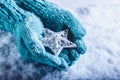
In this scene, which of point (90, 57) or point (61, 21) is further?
point (90, 57)

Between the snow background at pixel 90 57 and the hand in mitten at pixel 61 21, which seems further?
the snow background at pixel 90 57

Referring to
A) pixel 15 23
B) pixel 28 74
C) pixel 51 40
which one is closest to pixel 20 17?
pixel 15 23

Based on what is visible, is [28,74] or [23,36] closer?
[23,36]

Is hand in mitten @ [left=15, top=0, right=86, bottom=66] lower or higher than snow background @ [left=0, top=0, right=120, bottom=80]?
higher

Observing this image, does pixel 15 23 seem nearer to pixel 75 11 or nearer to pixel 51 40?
pixel 51 40

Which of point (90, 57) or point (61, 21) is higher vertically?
point (61, 21)

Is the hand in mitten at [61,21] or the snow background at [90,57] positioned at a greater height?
the hand in mitten at [61,21]

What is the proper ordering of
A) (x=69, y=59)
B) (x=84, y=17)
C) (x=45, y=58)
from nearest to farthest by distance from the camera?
→ (x=45, y=58) → (x=69, y=59) → (x=84, y=17)

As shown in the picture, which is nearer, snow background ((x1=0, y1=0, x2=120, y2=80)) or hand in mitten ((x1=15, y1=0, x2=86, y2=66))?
hand in mitten ((x1=15, y1=0, x2=86, y2=66))
